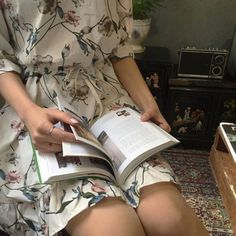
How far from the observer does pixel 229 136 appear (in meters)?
1.21

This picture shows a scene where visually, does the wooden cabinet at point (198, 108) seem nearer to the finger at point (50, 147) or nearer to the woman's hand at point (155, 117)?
the woman's hand at point (155, 117)

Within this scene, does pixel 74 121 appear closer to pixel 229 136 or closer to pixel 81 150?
pixel 81 150

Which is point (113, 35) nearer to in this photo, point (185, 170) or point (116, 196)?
point (116, 196)

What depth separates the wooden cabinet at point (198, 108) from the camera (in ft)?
5.79

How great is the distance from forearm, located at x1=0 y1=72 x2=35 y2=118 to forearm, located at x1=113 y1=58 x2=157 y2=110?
0.32m

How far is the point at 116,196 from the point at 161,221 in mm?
116

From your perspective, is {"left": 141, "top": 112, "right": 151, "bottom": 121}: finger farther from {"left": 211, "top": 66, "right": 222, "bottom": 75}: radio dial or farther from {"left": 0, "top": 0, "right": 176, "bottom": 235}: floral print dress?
{"left": 211, "top": 66, "right": 222, "bottom": 75}: radio dial

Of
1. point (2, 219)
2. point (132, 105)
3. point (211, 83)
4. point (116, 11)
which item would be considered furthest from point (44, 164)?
point (211, 83)

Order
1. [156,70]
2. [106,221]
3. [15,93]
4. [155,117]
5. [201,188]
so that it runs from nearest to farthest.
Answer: [106,221] < [15,93] < [155,117] < [201,188] < [156,70]

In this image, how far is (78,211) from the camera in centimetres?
70

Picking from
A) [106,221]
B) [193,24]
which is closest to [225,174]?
[106,221]

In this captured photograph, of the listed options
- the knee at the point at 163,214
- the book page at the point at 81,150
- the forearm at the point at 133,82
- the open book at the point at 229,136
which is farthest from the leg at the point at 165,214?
the open book at the point at 229,136

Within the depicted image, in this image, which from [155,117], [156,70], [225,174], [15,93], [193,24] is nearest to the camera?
[15,93]

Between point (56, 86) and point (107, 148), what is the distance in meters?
0.23
